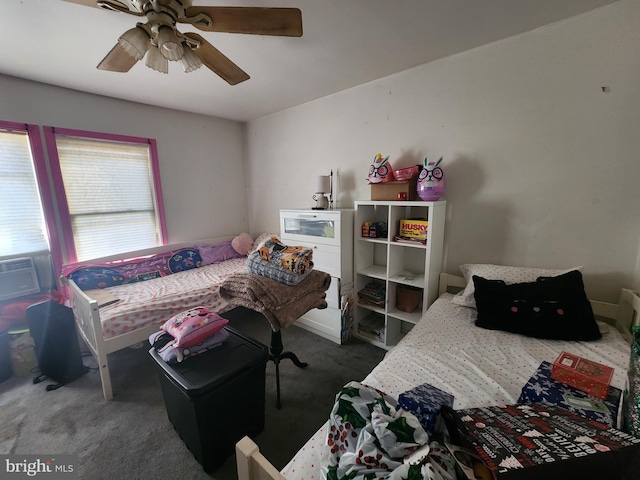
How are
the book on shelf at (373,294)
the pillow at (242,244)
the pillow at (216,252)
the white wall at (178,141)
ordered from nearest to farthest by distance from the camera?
the white wall at (178,141) → the book on shelf at (373,294) → the pillow at (216,252) → the pillow at (242,244)

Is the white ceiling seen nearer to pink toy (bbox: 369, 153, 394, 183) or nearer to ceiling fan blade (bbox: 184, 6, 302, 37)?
ceiling fan blade (bbox: 184, 6, 302, 37)

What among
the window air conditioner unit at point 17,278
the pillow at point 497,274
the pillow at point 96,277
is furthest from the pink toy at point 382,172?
the window air conditioner unit at point 17,278

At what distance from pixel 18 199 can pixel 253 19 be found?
8.84 feet

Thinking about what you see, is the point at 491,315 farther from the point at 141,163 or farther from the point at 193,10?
the point at 141,163

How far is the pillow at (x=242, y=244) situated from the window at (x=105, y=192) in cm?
86

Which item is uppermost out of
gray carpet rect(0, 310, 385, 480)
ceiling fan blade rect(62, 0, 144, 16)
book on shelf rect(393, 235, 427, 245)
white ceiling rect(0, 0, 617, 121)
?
white ceiling rect(0, 0, 617, 121)

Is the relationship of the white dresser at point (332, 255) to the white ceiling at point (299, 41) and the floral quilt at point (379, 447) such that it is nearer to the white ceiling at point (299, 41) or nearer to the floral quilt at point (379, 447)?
the white ceiling at point (299, 41)

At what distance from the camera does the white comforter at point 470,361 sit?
3.56 feet

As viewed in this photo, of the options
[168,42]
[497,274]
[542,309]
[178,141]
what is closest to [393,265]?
[497,274]

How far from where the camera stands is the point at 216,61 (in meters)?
1.54

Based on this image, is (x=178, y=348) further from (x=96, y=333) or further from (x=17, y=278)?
(x=17, y=278)

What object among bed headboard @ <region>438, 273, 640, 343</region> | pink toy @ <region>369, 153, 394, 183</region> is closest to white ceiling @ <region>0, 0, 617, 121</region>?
pink toy @ <region>369, 153, 394, 183</region>

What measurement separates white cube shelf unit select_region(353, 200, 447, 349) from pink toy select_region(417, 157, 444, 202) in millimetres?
82

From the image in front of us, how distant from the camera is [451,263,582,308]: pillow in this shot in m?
1.74
